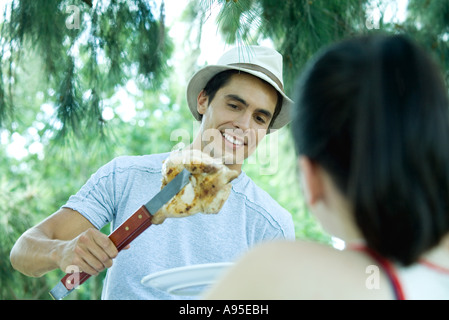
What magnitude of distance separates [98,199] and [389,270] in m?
1.50

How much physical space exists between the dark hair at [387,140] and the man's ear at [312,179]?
0.02 metres

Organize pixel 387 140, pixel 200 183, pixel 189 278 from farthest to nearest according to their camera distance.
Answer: pixel 200 183 < pixel 189 278 < pixel 387 140

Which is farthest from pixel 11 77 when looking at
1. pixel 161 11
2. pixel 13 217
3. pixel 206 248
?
pixel 206 248

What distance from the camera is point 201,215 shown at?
2113 millimetres

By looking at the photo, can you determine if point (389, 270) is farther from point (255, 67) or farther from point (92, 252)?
point (255, 67)

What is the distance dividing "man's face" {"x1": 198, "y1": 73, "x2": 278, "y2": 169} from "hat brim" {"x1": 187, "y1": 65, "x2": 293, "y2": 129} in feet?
0.19

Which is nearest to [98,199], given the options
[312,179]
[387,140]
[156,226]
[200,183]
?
[156,226]

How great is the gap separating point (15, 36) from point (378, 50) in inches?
87.0

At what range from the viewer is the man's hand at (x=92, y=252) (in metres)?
1.42

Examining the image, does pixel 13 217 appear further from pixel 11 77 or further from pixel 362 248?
pixel 362 248

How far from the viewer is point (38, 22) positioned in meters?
2.53

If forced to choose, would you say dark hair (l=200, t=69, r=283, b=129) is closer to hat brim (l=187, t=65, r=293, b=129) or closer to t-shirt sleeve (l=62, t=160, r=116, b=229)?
hat brim (l=187, t=65, r=293, b=129)

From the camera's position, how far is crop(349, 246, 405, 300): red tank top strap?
2.22ft

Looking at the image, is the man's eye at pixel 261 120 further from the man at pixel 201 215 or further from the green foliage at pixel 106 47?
the green foliage at pixel 106 47
